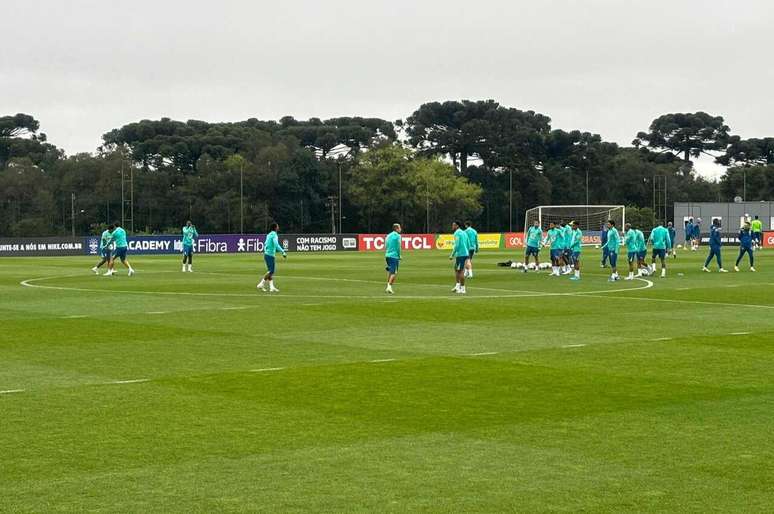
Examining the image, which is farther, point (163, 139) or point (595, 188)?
point (595, 188)

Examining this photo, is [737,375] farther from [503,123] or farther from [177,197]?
[503,123]

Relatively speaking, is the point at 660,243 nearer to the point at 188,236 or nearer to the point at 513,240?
the point at 188,236

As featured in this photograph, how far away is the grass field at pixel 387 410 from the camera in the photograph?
8.49 m

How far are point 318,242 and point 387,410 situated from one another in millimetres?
77142

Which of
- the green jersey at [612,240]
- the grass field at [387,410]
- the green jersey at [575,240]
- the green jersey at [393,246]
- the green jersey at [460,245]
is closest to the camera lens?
the grass field at [387,410]

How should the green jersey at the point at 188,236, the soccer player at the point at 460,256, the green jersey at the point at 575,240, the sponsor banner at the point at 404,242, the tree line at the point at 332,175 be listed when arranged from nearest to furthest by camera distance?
the soccer player at the point at 460,256
the green jersey at the point at 575,240
the green jersey at the point at 188,236
the sponsor banner at the point at 404,242
the tree line at the point at 332,175

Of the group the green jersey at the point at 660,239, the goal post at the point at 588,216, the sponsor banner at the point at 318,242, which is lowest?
the sponsor banner at the point at 318,242

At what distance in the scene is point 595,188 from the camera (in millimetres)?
140500

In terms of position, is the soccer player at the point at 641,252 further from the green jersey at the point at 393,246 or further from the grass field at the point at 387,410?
the grass field at the point at 387,410

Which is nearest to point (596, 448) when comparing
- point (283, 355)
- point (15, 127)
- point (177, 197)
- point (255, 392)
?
point (255, 392)

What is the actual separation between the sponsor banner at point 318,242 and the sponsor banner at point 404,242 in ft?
2.19

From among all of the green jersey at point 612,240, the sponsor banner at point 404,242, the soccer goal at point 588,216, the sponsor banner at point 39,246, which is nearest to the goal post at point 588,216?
the soccer goal at point 588,216

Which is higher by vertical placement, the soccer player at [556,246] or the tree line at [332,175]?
the tree line at [332,175]

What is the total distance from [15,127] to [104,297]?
12210 centimetres
